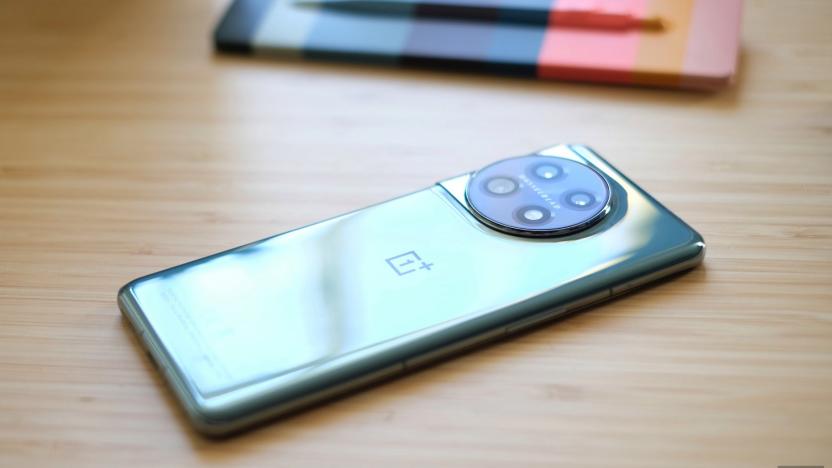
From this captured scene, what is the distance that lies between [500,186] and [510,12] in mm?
240

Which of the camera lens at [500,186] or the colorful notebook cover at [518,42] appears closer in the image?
the camera lens at [500,186]

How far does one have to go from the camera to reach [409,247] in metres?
0.50

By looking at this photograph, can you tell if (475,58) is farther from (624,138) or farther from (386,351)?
(386,351)

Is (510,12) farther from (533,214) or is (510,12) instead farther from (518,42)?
(533,214)

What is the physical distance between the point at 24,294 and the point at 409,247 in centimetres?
22

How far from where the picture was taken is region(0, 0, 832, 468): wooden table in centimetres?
42

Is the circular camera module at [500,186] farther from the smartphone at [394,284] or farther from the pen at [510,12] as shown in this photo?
the pen at [510,12]

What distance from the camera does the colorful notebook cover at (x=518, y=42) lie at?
2.22 ft

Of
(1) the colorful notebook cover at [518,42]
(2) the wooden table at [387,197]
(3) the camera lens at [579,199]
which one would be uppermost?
(1) the colorful notebook cover at [518,42]

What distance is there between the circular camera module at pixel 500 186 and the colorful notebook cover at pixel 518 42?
0.56 feet

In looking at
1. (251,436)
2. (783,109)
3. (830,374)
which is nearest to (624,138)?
(783,109)

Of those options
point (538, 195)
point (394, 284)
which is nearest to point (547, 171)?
point (538, 195)

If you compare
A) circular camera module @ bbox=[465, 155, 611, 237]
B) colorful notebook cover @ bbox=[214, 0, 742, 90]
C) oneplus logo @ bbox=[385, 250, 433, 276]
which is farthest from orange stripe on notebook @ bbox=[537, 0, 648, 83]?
oneplus logo @ bbox=[385, 250, 433, 276]

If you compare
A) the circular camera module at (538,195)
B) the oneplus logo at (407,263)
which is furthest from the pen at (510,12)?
the oneplus logo at (407,263)
